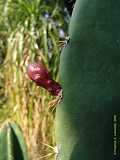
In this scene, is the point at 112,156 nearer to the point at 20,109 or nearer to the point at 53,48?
the point at 20,109

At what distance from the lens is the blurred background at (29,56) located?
15.0 ft

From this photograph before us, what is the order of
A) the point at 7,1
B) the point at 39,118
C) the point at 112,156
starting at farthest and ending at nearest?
1. the point at 7,1
2. the point at 39,118
3. the point at 112,156

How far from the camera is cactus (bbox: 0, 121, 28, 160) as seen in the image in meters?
1.89

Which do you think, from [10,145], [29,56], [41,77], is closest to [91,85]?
[41,77]

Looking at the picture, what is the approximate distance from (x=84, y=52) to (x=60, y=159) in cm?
28

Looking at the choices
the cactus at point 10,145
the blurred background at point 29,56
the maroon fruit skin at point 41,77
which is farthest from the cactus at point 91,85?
the blurred background at point 29,56

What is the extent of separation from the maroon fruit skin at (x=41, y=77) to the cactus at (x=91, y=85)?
0.16 ft

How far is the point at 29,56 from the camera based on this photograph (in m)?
4.87

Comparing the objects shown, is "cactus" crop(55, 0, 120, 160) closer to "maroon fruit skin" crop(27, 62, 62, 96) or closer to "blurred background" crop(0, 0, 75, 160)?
"maroon fruit skin" crop(27, 62, 62, 96)

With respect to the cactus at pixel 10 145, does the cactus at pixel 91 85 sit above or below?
above

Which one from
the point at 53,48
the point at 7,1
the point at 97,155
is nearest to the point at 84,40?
the point at 97,155

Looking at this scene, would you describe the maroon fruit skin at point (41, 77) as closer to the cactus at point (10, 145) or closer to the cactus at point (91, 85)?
the cactus at point (91, 85)

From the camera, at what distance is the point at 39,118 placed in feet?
15.1

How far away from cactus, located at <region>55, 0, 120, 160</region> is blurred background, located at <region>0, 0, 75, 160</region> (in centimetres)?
280
